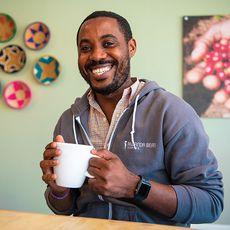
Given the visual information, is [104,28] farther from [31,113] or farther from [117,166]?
[31,113]

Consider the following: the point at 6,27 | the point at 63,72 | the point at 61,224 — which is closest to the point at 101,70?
the point at 61,224

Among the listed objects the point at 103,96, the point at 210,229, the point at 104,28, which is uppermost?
the point at 104,28

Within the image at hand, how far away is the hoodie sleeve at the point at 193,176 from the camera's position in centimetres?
76

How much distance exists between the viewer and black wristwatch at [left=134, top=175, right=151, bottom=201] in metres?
0.71

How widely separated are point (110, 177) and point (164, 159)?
0.26m

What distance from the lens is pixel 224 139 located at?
2.06 metres

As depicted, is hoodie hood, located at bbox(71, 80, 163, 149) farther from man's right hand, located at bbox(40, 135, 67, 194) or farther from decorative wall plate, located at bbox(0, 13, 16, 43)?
decorative wall plate, located at bbox(0, 13, 16, 43)

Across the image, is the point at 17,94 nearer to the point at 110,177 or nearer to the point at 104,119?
the point at 104,119

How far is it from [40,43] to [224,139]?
1517 millimetres

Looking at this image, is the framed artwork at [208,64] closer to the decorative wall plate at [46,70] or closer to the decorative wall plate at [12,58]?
the decorative wall plate at [46,70]

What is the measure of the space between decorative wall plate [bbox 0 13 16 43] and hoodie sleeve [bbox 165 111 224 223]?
1795 millimetres

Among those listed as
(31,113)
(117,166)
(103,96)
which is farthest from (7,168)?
(117,166)

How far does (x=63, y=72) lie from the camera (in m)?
2.18

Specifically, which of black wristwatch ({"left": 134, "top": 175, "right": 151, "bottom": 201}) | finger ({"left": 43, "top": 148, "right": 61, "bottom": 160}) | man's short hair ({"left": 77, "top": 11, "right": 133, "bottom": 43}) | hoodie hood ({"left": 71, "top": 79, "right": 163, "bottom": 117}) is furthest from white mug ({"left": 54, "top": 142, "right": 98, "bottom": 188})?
man's short hair ({"left": 77, "top": 11, "right": 133, "bottom": 43})
